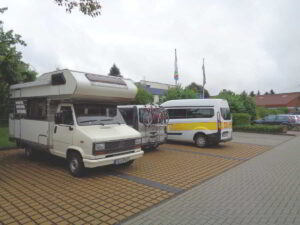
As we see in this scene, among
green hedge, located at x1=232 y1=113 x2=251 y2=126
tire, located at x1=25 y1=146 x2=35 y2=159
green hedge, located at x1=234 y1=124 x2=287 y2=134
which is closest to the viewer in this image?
tire, located at x1=25 y1=146 x2=35 y2=159

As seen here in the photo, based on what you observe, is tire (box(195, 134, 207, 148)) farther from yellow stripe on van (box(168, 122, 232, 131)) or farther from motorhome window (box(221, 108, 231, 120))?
motorhome window (box(221, 108, 231, 120))

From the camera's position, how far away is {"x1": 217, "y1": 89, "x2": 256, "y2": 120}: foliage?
24.4 metres

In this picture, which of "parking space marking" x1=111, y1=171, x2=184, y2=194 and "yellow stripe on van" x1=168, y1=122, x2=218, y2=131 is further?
"yellow stripe on van" x1=168, y1=122, x2=218, y2=131

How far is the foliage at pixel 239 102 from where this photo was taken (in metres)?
24.4

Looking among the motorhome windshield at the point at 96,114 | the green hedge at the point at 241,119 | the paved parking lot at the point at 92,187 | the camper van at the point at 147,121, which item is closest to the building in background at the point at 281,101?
the green hedge at the point at 241,119

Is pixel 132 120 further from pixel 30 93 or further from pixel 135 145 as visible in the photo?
pixel 30 93

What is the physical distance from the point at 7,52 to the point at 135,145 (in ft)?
20.4

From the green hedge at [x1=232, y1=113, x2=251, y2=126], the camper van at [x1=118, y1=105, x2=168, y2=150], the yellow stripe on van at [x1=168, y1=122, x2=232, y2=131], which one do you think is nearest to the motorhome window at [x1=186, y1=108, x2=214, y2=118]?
the yellow stripe on van at [x1=168, y1=122, x2=232, y2=131]

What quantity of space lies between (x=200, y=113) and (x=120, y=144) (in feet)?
20.2

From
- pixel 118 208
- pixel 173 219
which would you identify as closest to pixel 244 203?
pixel 173 219

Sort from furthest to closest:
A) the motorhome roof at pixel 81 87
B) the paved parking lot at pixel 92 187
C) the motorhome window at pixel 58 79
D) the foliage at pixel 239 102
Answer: the foliage at pixel 239 102 < the motorhome window at pixel 58 79 < the motorhome roof at pixel 81 87 < the paved parking lot at pixel 92 187

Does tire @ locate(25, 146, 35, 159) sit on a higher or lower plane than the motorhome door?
lower

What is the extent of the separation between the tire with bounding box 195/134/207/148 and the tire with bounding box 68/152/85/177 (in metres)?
6.88

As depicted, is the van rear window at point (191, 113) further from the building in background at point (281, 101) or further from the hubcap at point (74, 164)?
the building in background at point (281, 101)
